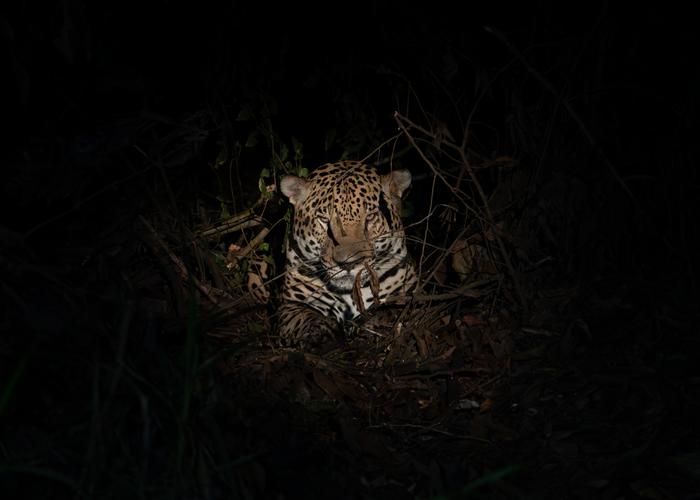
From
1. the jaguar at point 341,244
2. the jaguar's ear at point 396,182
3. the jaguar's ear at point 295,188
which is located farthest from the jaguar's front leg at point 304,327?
the jaguar's ear at point 396,182

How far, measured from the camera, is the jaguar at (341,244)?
5055mm

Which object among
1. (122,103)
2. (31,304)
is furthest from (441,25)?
(31,304)

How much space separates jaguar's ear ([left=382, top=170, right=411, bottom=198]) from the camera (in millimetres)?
5188

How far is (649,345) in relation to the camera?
3.32 meters

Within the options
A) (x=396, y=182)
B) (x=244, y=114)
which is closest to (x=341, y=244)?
(x=396, y=182)

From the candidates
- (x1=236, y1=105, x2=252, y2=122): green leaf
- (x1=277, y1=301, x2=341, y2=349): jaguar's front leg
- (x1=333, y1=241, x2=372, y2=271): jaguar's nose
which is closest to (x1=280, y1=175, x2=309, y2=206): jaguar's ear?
(x1=236, y1=105, x2=252, y2=122): green leaf

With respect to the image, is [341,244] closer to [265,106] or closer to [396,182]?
[396,182]

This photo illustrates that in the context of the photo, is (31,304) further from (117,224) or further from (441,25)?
(441,25)

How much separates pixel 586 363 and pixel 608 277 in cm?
53

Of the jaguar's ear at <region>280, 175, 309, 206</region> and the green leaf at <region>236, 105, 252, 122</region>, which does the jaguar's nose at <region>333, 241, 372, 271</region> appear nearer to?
the jaguar's ear at <region>280, 175, 309, 206</region>

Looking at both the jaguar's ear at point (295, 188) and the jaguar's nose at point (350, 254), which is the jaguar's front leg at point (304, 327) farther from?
the jaguar's ear at point (295, 188)

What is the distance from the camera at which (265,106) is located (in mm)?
5121

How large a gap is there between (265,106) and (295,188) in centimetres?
68

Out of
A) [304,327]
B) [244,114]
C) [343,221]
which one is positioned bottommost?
[304,327]
